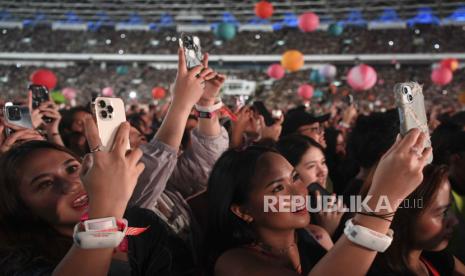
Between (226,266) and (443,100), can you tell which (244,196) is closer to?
(226,266)

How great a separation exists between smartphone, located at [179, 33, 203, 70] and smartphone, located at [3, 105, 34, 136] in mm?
1087

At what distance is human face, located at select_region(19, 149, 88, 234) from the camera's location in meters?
1.58

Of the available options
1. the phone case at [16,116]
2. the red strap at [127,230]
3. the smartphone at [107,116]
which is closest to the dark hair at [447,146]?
the red strap at [127,230]

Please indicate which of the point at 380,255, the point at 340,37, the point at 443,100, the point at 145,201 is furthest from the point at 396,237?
the point at 340,37

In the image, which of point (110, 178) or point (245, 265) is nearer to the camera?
point (110, 178)

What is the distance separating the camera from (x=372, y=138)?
3422 millimetres

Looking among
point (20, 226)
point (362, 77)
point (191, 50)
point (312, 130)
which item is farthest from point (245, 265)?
point (362, 77)

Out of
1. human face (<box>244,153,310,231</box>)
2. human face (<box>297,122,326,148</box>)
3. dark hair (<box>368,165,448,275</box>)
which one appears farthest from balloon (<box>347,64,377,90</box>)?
human face (<box>244,153,310,231</box>)

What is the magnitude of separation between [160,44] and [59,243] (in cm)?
3737

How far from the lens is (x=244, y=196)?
192cm

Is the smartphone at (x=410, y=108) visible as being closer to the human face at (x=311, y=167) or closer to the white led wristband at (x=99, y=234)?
the white led wristband at (x=99, y=234)

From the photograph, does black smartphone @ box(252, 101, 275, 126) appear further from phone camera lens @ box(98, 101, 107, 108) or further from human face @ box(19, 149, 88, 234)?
phone camera lens @ box(98, 101, 107, 108)

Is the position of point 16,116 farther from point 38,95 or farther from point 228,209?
point 228,209

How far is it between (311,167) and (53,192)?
191 cm
